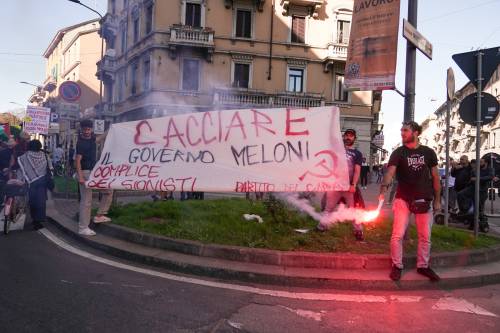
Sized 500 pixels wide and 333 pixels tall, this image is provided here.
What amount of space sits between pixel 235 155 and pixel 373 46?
2.73 metres

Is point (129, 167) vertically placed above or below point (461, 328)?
above

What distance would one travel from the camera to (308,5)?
30.2m

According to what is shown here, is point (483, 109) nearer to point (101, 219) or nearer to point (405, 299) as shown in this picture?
point (405, 299)

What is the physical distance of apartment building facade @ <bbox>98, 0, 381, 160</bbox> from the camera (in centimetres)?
2900

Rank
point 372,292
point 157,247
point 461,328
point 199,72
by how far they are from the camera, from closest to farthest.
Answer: point 461,328 < point 372,292 < point 157,247 < point 199,72

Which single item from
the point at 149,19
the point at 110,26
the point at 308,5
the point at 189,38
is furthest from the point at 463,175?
the point at 110,26

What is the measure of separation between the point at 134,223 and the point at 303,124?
3077 millimetres

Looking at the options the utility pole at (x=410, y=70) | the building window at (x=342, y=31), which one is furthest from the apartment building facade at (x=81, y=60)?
the utility pole at (x=410, y=70)

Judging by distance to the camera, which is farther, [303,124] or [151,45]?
[151,45]

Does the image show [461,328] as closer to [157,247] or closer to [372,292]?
[372,292]

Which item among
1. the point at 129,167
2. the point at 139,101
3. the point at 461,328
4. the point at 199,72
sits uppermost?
the point at 199,72

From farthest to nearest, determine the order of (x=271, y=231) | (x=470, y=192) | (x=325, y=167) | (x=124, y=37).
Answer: (x=124, y=37) < (x=470, y=192) < (x=271, y=231) < (x=325, y=167)

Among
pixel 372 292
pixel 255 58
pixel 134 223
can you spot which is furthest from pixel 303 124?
pixel 255 58

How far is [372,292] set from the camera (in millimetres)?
4996
